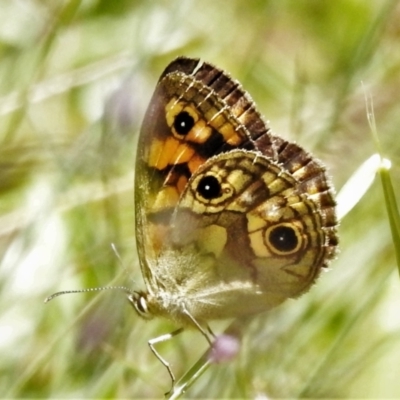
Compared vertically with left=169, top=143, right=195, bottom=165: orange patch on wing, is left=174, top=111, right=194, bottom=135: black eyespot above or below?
above

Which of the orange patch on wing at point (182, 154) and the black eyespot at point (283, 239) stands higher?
the orange patch on wing at point (182, 154)

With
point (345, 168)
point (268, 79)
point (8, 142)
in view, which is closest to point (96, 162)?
point (8, 142)

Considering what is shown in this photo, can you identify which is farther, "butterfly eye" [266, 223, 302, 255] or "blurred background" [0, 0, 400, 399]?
"blurred background" [0, 0, 400, 399]

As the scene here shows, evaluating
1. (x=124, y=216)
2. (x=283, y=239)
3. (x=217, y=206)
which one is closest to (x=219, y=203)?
(x=217, y=206)

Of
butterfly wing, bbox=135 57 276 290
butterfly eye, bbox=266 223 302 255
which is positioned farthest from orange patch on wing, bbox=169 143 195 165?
butterfly eye, bbox=266 223 302 255

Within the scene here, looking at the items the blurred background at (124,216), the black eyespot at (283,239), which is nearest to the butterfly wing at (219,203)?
the black eyespot at (283,239)

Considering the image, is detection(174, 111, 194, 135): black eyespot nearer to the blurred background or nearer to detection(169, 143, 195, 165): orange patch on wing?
detection(169, 143, 195, 165): orange patch on wing

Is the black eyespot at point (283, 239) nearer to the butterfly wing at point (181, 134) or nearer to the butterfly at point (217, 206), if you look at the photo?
the butterfly at point (217, 206)

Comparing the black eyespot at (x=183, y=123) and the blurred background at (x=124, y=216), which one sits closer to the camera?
the black eyespot at (x=183, y=123)
